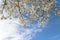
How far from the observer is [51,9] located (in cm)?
223

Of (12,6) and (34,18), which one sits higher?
(12,6)

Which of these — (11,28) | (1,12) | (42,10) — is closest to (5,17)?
(1,12)

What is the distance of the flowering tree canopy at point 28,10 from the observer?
7.08ft

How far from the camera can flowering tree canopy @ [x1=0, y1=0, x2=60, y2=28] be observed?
2.16 meters

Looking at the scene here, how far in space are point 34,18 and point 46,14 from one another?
0.16 meters

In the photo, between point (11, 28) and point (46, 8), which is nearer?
point (46, 8)

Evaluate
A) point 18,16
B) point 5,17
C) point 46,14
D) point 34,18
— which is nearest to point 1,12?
point 5,17

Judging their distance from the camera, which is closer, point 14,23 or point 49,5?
point 49,5

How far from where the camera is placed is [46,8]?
84.5 inches

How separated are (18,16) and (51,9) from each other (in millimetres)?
438

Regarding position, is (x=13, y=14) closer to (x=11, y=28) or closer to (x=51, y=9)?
(x=11, y=28)

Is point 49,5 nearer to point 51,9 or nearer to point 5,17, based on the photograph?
point 51,9

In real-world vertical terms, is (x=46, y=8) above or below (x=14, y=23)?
below

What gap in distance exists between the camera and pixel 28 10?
2197 millimetres
